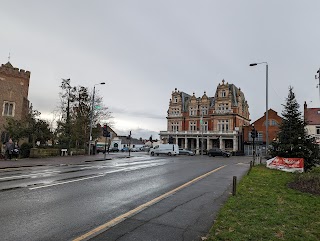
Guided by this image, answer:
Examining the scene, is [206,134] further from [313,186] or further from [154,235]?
[154,235]

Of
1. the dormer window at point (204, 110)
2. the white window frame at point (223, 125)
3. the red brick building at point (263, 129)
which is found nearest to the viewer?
the red brick building at point (263, 129)

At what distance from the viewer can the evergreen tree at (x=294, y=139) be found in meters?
20.8

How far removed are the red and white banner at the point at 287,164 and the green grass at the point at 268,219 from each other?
11655 millimetres

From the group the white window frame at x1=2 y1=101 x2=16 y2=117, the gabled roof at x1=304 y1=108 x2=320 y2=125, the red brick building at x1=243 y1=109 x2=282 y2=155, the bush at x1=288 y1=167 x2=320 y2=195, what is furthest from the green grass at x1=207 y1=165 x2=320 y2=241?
the red brick building at x1=243 y1=109 x2=282 y2=155

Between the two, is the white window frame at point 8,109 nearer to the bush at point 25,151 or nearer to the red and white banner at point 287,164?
the bush at point 25,151

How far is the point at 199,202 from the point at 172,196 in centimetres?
116

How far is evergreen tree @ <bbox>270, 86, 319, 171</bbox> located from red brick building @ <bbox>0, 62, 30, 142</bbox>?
34819 mm

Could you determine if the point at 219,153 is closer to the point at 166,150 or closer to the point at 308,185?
the point at 166,150

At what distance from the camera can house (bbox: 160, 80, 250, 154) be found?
A: 219 feet

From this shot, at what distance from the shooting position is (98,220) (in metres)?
6.03

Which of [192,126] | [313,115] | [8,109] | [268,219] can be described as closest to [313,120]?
[313,115]

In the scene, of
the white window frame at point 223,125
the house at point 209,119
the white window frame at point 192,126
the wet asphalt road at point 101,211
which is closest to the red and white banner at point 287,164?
the wet asphalt road at point 101,211

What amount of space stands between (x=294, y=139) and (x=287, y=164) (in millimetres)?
2138

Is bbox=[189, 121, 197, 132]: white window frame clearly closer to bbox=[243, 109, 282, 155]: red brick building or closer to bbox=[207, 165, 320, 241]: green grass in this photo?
bbox=[243, 109, 282, 155]: red brick building
